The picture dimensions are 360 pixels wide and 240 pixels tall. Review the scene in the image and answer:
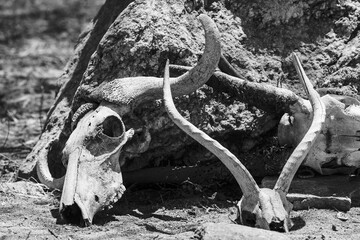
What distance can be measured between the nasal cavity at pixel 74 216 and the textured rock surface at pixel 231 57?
71cm

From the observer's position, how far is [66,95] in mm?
6078

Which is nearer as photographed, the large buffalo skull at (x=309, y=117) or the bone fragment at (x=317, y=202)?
the bone fragment at (x=317, y=202)

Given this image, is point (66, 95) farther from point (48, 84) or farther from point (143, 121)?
point (48, 84)

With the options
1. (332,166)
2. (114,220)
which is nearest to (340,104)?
(332,166)

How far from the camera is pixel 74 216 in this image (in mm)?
4414

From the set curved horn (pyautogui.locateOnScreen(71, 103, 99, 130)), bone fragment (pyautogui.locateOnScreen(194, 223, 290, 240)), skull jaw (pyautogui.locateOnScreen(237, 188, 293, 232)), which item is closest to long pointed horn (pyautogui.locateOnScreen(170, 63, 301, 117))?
curved horn (pyautogui.locateOnScreen(71, 103, 99, 130))

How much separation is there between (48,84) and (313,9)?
4769 millimetres

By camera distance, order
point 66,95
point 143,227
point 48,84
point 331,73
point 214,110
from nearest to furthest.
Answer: point 143,227
point 214,110
point 331,73
point 66,95
point 48,84

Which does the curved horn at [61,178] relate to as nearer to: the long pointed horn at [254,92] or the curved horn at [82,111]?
the curved horn at [82,111]

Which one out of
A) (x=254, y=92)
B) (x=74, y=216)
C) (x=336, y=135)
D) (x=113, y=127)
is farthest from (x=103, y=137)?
(x=336, y=135)

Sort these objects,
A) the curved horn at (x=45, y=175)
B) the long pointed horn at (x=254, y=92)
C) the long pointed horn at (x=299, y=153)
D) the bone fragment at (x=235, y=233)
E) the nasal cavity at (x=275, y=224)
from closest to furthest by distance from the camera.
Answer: the bone fragment at (x=235, y=233) < the nasal cavity at (x=275, y=224) < the long pointed horn at (x=299, y=153) < the curved horn at (x=45, y=175) < the long pointed horn at (x=254, y=92)

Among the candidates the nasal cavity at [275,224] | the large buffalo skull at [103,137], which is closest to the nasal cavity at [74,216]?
the large buffalo skull at [103,137]

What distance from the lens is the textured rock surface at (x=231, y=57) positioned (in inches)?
205

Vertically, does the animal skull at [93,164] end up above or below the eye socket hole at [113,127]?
below
